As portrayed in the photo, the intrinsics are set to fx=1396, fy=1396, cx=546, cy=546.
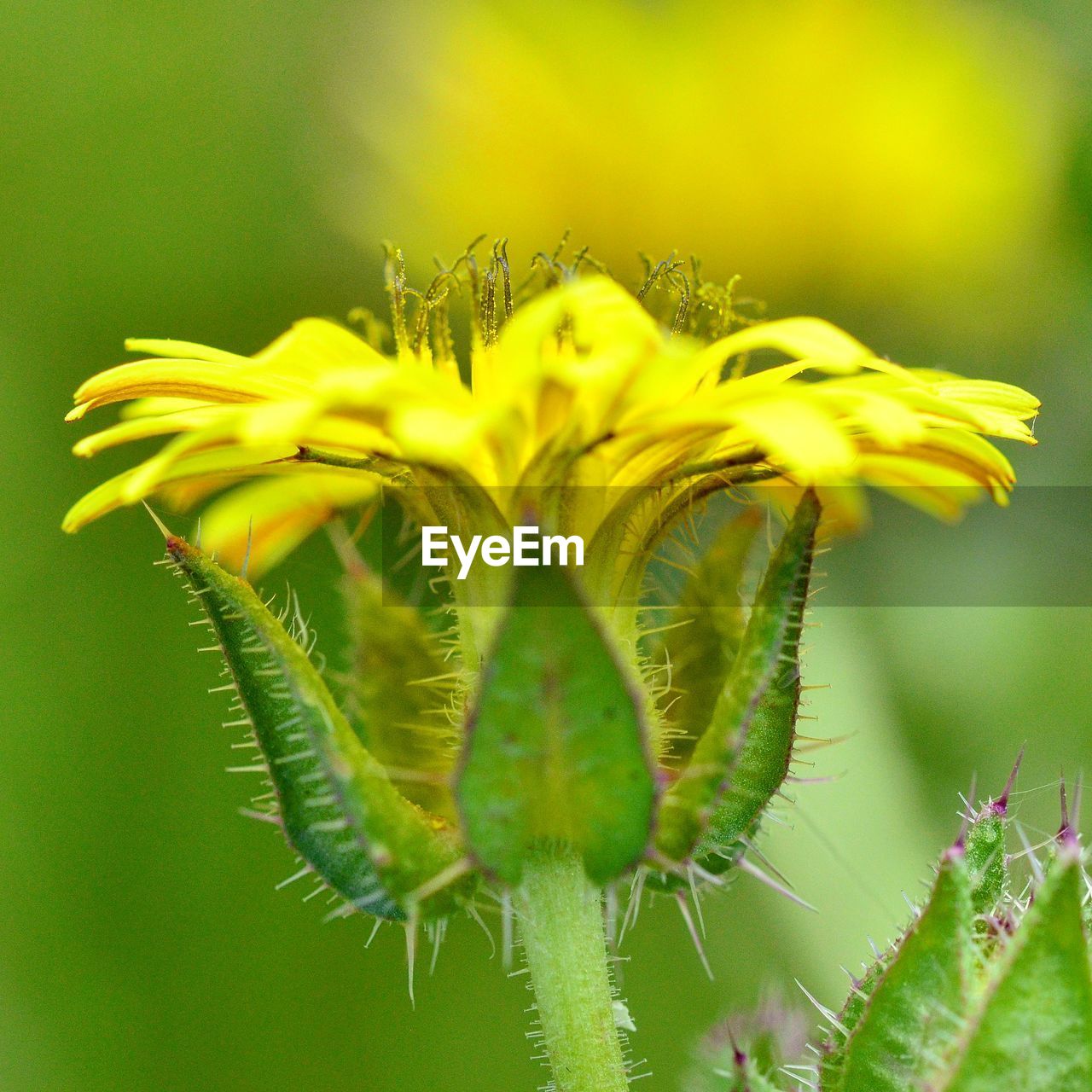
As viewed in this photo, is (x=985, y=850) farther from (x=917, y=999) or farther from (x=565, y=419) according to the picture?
(x=565, y=419)

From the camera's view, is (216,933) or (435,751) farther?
(216,933)

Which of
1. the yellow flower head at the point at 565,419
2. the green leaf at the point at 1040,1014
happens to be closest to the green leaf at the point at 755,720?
the yellow flower head at the point at 565,419

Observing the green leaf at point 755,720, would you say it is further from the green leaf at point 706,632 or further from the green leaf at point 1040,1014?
the green leaf at point 1040,1014

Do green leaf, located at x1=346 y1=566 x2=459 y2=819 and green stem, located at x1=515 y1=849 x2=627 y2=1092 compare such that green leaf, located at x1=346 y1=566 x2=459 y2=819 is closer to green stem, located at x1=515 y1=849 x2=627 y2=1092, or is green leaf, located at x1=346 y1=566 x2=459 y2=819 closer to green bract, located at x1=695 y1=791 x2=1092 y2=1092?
green stem, located at x1=515 y1=849 x2=627 y2=1092

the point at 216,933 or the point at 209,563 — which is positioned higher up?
the point at 209,563

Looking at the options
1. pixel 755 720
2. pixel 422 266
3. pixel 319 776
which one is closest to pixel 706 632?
pixel 755 720

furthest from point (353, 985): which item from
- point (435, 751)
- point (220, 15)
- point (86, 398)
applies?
point (220, 15)

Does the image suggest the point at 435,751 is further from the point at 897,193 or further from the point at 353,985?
the point at 897,193

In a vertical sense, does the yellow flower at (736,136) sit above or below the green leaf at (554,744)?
above
